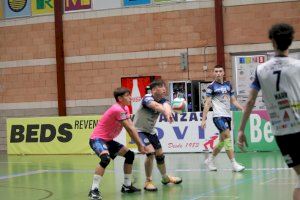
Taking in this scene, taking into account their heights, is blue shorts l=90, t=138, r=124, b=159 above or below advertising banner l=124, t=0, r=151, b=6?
below

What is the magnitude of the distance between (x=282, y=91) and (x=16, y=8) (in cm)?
1923

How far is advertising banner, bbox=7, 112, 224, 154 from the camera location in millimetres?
16484

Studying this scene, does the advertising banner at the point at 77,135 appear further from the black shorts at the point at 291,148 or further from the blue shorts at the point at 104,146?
the black shorts at the point at 291,148

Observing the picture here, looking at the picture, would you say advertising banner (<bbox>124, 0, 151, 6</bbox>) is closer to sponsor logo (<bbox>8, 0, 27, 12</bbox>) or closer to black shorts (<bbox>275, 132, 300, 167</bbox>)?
sponsor logo (<bbox>8, 0, 27, 12</bbox>)

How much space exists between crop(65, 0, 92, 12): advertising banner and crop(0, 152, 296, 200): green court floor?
7846mm

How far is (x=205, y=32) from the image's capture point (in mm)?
20219

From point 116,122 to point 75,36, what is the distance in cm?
1347

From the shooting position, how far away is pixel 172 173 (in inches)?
463

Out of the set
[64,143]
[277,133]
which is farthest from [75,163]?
[277,133]

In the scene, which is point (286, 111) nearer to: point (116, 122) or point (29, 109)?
point (116, 122)

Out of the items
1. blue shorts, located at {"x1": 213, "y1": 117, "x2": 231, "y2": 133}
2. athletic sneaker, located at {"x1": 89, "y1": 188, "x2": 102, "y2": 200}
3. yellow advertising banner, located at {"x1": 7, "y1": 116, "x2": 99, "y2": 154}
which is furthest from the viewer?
yellow advertising banner, located at {"x1": 7, "y1": 116, "x2": 99, "y2": 154}

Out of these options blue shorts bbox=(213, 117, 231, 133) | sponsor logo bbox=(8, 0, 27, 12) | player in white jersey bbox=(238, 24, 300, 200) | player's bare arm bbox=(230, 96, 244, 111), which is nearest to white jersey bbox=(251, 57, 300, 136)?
player in white jersey bbox=(238, 24, 300, 200)

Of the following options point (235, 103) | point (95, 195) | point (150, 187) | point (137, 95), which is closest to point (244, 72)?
point (137, 95)

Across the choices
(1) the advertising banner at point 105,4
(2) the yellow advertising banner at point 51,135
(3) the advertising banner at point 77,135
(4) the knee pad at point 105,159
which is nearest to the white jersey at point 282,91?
(4) the knee pad at point 105,159
